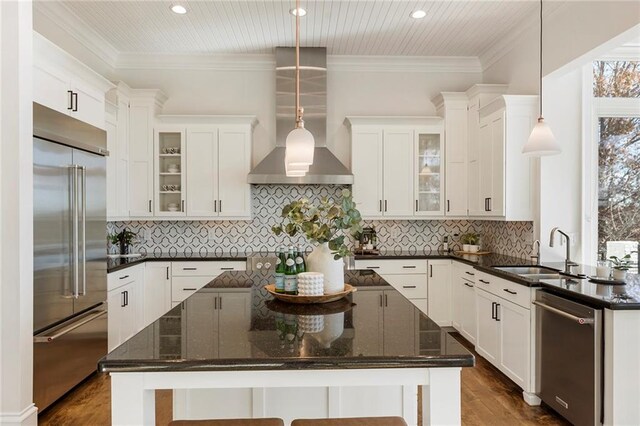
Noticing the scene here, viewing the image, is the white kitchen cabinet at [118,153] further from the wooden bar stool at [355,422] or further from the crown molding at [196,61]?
the wooden bar stool at [355,422]

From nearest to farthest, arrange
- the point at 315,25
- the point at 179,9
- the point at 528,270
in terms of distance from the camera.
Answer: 1. the point at 528,270
2. the point at 179,9
3. the point at 315,25

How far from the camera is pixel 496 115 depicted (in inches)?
161

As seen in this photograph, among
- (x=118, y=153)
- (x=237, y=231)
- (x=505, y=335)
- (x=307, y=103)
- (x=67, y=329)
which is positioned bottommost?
(x=505, y=335)

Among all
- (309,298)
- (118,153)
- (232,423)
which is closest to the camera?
(232,423)

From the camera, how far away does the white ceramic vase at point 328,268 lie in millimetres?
2219

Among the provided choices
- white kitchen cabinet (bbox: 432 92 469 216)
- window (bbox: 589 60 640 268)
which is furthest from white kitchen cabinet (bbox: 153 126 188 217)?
window (bbox: 589 60 640 268)

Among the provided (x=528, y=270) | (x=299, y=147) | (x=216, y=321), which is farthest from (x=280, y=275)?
(x=528, y=270)

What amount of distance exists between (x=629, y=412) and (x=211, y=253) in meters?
4.10

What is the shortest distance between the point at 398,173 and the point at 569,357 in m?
2.71

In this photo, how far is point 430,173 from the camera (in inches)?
193

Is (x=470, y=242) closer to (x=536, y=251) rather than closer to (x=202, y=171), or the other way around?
(x=536, y=251)

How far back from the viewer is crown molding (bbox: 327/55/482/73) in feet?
16.8

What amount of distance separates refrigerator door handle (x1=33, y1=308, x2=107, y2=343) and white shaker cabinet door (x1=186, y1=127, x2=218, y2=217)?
5.36 ft

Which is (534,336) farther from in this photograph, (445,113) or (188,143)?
(188,143)
